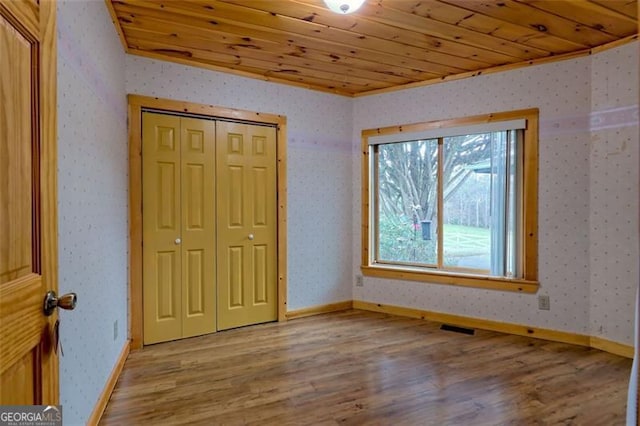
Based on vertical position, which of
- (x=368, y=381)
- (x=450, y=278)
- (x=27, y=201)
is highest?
(x=27, y=201)

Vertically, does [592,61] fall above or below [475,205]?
above

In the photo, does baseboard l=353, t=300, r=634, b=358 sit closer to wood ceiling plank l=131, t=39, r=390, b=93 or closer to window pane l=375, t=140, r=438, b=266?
window pane l=375, t=140, r=438, b=266

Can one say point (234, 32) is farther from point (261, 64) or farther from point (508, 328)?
point (508, 328)

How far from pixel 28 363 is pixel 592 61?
3.95 metres

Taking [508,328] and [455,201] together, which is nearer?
[508,328]

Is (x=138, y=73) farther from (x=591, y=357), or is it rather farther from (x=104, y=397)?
(x=591, y=357)

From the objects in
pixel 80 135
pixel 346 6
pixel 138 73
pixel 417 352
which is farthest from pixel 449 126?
pixel 80 135

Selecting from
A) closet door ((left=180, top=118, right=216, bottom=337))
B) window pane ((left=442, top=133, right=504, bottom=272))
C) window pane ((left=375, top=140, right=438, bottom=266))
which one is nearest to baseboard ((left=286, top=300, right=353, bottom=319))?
window pane ((left=375, top=140, right=438, bottom=266))

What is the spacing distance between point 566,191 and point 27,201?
11.8 feet

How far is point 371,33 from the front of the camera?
284 cm

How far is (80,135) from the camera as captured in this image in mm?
1869

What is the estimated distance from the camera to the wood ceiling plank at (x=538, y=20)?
2.44 meters

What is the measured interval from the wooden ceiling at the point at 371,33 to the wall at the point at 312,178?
24 centimetres

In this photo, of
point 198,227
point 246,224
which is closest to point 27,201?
point 198,227
